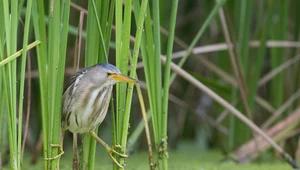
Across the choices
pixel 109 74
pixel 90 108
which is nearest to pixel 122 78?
pixel 109 74

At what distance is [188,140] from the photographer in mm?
4395

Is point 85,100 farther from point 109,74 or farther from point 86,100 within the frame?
point 109,74

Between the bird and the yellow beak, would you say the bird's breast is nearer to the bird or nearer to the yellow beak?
the bird

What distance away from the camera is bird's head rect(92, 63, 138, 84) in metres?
1.93

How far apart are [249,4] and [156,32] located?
3.50 feet

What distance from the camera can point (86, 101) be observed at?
2123 mm

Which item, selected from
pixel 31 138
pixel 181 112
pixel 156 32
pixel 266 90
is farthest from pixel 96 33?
pixel 266 90

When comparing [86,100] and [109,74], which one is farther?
[86,100]

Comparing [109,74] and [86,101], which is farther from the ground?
[109,74]

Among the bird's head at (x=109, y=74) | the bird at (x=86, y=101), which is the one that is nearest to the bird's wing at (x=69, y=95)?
the bird at (x=86, y=101)

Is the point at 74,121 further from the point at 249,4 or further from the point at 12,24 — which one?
the point at 249,4

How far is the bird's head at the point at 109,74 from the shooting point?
193 centimetres

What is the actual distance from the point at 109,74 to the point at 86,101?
0.57 feet

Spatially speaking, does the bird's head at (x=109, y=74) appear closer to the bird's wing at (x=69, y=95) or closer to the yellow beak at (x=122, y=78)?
the yellow beak at (x=122, y=78)
